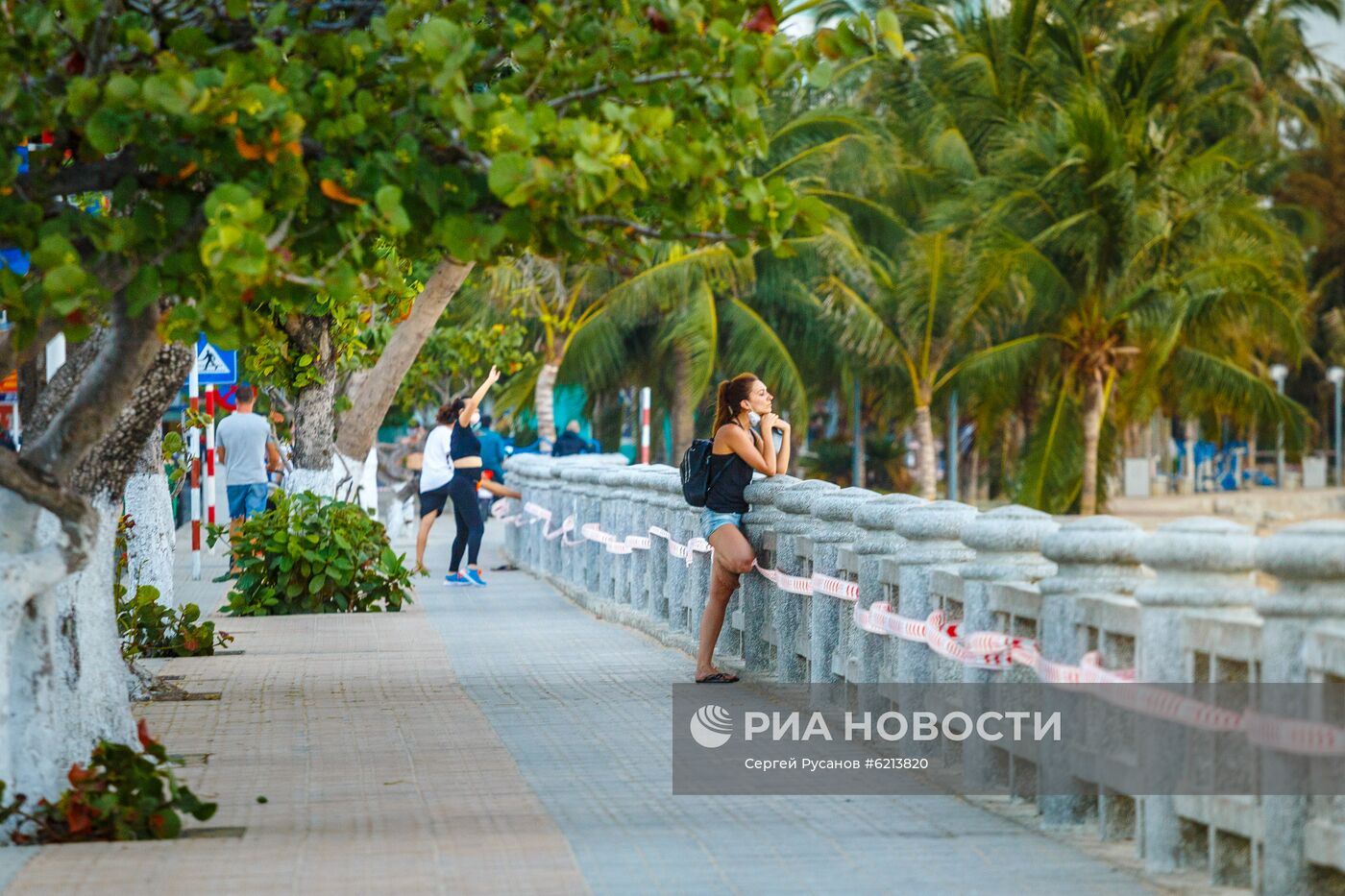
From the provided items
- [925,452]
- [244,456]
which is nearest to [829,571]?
[244,456]

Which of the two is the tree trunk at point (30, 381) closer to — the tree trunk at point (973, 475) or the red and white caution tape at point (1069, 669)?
the red and white caution tape at point (1069, 669)

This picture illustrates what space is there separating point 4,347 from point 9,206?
1.00 m

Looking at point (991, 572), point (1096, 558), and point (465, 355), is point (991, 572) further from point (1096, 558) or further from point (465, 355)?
point (465, 355)

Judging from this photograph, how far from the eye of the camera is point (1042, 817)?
723cm

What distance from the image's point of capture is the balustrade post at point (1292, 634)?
18.1 ft

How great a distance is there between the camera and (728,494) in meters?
11.3

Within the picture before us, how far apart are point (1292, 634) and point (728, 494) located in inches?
234

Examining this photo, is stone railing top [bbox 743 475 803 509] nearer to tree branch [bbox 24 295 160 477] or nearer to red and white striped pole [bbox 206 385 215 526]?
→ tree branch [bbox 24 295 160 477]

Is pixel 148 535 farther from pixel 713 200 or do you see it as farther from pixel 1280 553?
pixel 1280 553

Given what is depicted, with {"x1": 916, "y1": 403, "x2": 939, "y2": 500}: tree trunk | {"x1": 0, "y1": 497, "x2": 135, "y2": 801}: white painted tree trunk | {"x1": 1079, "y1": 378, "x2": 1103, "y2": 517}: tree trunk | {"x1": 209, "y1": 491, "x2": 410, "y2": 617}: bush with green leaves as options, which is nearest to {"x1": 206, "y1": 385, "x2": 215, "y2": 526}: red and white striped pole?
{"x1": 209, "y1": 491, "x2": 410, "y2": 617}: bush with green leaves

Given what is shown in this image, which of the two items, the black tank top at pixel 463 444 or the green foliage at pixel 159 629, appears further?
the black tank top at pixel 463 444

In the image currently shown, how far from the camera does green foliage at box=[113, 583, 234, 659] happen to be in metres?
12.4

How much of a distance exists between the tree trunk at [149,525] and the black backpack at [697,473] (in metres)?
4.04

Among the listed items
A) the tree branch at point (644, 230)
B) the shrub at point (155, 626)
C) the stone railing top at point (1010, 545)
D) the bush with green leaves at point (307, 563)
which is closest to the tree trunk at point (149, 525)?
the shrub at point (155, 626)
